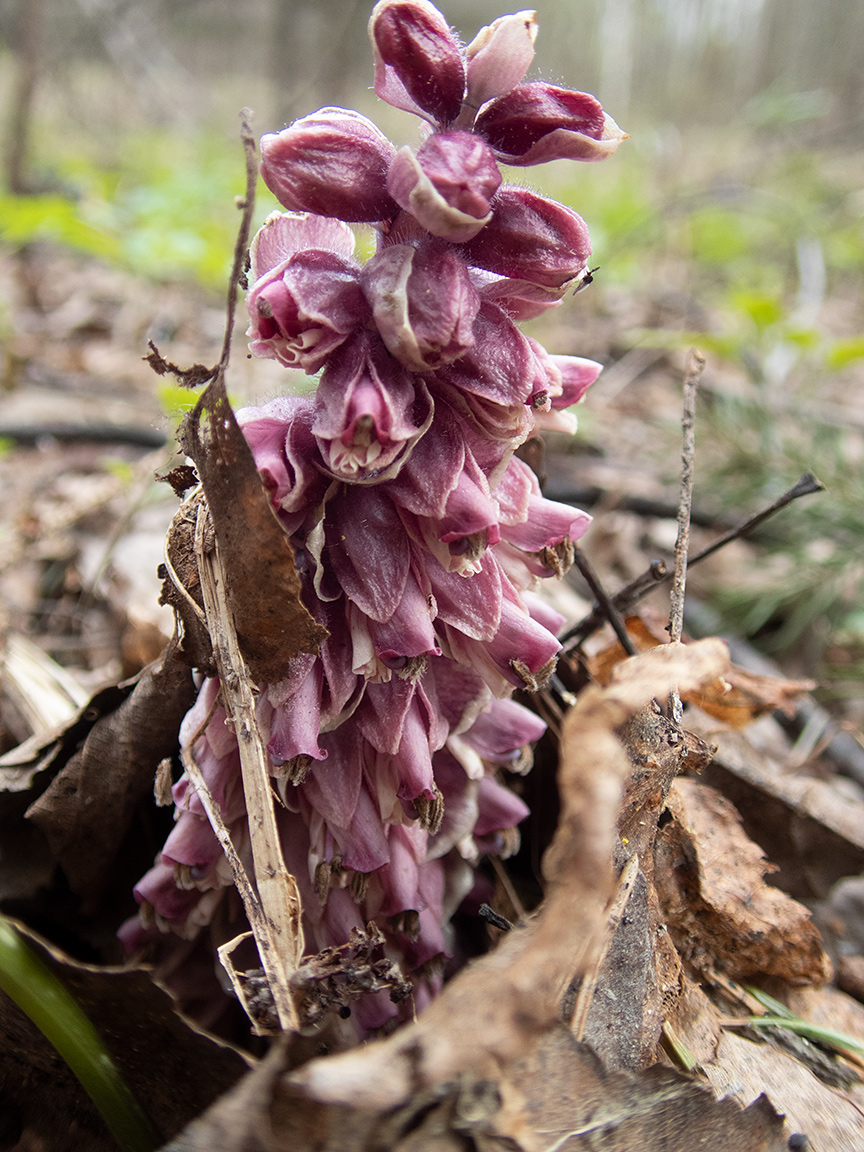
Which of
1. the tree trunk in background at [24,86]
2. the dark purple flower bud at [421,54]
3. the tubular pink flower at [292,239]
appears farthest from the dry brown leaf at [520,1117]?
the tree trunk in background at [24,86]

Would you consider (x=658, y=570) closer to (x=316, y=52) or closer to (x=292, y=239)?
(x=292, y=239)

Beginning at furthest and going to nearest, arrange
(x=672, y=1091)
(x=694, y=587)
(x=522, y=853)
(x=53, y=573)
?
1. (x=694, y=587)
2. (x=53, y=573)
3. (x=522, y=853)
4. (x=672, y=1091)

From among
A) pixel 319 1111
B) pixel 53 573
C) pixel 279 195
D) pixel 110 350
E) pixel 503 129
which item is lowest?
pixel 53 573

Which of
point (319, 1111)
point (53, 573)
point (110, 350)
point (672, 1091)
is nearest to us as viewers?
point (319, 1111)

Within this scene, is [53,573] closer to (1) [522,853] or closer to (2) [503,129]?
(1) [522,853]

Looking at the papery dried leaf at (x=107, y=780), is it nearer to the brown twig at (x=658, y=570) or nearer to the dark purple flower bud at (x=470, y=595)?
the dark purple flower bud at (x=470, y=595)

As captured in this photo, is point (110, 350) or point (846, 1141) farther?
point (110, 350)

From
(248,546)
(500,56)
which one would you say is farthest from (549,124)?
(248,546)

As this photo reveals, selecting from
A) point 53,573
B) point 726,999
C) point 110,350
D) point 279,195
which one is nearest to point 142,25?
point 110,350

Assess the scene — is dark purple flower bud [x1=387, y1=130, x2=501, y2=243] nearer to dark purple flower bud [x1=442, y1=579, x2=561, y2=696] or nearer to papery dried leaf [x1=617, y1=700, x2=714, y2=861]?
dark purple flower bud [x1=442, y1=579, x2=561, y2=696]
